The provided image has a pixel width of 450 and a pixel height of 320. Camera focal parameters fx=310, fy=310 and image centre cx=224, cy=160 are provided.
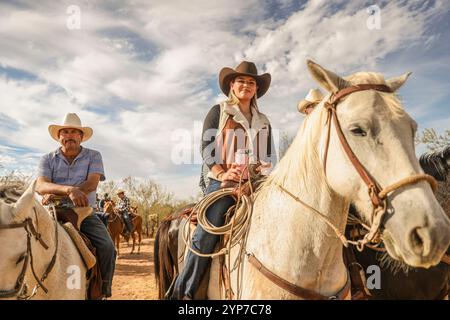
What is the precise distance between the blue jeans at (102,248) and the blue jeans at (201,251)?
1.47 metres

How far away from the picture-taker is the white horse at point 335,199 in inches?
68.2

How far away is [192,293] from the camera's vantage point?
9.38 ft

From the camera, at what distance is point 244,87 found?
3.54 m

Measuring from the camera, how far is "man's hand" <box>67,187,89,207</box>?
153 inches

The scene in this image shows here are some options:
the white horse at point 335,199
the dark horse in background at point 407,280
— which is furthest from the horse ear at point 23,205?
the dark horse in background at point 407,280

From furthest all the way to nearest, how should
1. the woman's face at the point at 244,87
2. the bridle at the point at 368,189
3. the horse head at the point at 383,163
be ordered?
1. the woman's face at the point at 244,87
2. the bridle at the point at 368,189
3. the horse head at the point at 383,163

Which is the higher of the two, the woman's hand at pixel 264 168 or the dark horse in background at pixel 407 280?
the woman's hand at pixel 264 168

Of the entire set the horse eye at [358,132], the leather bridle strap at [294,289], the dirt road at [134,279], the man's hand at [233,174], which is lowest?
the dirt road at [134,279]

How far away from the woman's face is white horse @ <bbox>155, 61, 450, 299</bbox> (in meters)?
1.15

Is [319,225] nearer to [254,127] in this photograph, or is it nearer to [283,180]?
[283,180]

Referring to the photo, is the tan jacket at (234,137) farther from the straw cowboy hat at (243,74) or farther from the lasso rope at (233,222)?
the straw cowboy hat at (243,74)

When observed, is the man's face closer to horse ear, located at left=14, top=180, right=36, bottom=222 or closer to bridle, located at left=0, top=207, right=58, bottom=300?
bridle, located at left=0, top=207, right=58, bottom=300

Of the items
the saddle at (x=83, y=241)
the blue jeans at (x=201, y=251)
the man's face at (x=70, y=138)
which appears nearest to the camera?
the blue jeans at (x=201, y=251)
